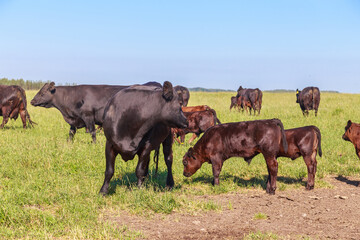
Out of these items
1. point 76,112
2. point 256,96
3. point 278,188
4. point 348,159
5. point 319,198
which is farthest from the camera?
point 256,96

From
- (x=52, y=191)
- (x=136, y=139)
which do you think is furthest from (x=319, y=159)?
(x=52, y=191)

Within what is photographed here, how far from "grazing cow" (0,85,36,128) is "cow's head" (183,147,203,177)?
945 centimetres

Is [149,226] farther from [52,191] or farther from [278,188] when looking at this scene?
[278,188]

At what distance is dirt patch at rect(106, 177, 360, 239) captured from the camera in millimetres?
4754

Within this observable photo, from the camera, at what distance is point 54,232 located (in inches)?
185

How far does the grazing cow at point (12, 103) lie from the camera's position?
48.6ft

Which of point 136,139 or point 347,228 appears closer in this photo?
point 347,228

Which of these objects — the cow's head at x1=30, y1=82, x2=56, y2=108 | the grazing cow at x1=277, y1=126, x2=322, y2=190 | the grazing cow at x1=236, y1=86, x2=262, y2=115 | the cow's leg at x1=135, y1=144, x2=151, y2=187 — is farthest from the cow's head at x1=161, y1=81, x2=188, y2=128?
the grazing cow at x1=236, y1=86, x2=262, y2=115

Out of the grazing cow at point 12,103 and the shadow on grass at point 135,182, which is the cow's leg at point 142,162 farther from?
the grazing cow at point 12,103

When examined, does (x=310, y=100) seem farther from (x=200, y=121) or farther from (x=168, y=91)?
(x=168, y=91)

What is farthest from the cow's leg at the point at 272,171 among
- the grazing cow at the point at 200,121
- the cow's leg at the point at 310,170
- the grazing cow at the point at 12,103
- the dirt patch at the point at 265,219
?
the grazing cow at the point at 12,103

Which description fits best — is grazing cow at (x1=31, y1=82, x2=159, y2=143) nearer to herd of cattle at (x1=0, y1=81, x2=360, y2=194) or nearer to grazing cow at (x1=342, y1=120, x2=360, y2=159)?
herd of cattle at (x1=0, y1=81, x2=360, y2=194)

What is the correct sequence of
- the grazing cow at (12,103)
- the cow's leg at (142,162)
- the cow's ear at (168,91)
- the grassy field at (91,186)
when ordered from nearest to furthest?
the grassy field at (91,186)
the cow's ear at (168,91)
the cow's leg at (142,162)
the grazing cow at (12,103)

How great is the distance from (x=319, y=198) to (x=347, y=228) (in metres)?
1.42
